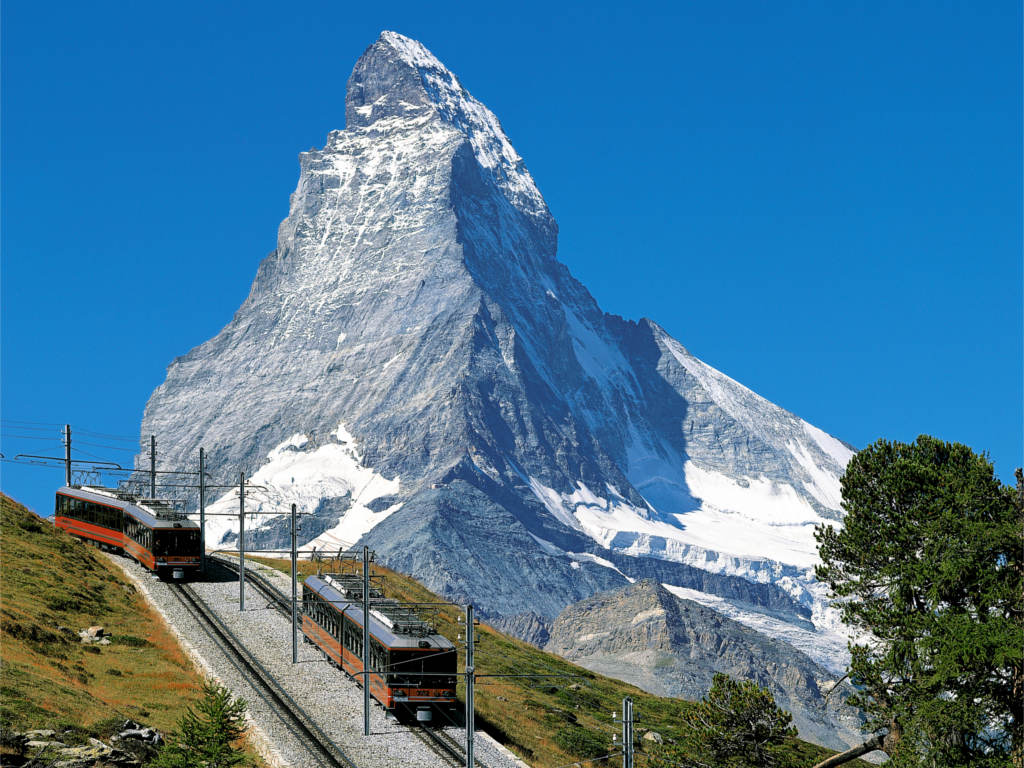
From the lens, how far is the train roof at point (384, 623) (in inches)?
2511

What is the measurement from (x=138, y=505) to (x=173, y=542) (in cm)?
688

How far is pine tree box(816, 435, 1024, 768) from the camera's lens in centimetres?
4662

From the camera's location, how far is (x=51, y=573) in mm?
83750

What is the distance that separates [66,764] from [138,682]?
1919 cm

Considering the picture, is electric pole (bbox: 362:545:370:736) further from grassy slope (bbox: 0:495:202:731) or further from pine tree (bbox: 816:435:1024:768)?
pine tree (bbox: 816:435:1024:768)

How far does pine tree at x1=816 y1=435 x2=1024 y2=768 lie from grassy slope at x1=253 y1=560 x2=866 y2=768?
19.4 feet

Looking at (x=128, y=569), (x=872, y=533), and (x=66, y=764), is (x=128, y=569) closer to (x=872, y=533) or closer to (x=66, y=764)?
(x=66, y=764)

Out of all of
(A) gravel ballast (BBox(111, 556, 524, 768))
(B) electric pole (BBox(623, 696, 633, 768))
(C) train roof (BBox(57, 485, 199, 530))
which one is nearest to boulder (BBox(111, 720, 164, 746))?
(A) gravel ballast (BBox(111, 556, 524, 768))

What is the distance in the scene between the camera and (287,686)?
7019 centimetres

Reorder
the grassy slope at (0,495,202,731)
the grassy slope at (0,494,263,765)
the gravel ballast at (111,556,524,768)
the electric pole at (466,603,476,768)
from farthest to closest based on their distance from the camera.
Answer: the gravel ballast at (111,556,524,768)
the grassy slope at (0,495,202,731)
the grassy slope at (0,494,263,765)
the electric pole at (466,603,476,768)

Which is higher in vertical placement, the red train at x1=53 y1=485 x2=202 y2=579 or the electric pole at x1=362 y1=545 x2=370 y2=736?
the red train at x1=53 y1=485 x2=202 y2=579

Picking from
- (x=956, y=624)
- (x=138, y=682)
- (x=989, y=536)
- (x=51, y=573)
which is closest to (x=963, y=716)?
(x=956, y=624)

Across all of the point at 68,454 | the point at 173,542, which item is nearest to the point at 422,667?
the point at 173,542

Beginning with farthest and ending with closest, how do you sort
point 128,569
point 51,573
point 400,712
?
point 128,569
point 51,573
point 400,712
